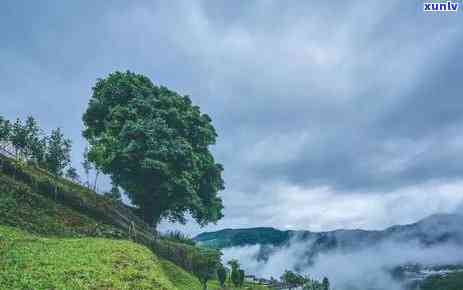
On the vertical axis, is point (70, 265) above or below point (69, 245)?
below

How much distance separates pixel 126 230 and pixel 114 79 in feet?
72.1

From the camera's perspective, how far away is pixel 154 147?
45.0 meters

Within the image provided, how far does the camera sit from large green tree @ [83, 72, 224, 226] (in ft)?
149

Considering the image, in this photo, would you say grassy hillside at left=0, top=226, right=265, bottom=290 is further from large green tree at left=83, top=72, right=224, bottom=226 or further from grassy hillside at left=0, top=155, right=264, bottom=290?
large green tree at left=83, top=72, right=224, bottom=226

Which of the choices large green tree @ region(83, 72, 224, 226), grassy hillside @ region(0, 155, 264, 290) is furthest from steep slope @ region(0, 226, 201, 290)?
large green tree @ region(83, 72, 224, 226)

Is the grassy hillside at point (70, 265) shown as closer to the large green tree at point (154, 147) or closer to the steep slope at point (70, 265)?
the steep slope at point (70, 265)

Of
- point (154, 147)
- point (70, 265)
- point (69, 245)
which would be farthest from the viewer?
point (154, 147)

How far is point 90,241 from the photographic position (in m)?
31.1

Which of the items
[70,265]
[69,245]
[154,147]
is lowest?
[70,265]

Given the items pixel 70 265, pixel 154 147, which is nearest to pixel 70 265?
pixel 70 265

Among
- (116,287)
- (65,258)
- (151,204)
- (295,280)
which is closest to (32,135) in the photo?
Answer: (151,204)

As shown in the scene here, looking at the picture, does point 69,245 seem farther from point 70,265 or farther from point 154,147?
point 154,147

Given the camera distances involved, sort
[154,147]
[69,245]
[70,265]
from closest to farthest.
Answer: [70,265]
[69,245]
[154,147]

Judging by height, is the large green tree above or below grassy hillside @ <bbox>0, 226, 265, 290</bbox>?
above
